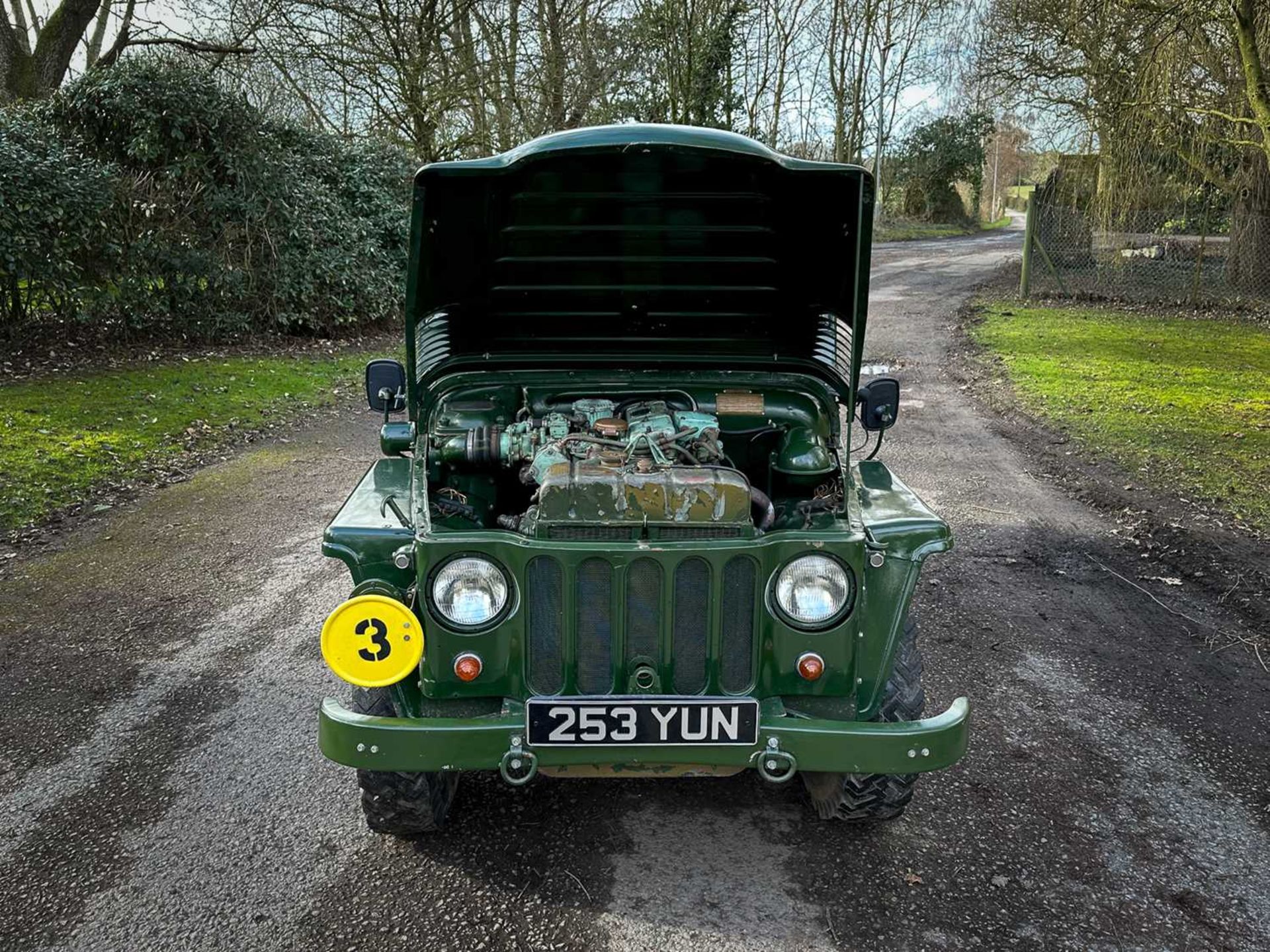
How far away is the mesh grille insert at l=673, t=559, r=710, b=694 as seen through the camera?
2.93m

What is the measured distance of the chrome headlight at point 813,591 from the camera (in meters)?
2.96

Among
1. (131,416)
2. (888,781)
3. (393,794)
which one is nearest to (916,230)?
(131,416)

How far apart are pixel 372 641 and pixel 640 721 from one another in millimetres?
834

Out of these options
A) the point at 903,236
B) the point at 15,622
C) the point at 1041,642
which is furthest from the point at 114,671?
the point at 903,236

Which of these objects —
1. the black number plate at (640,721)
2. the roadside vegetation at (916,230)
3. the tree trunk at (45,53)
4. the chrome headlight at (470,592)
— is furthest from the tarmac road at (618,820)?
the roadside vegetation at (916,230)

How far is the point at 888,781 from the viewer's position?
10.6 feet

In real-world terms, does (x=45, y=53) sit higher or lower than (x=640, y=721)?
higher

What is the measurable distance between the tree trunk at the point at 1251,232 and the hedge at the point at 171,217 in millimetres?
14841

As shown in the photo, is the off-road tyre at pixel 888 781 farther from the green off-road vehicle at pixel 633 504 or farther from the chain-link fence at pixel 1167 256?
the chain-link fence at pixel 1167 256

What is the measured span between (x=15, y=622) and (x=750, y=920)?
14.2 feet

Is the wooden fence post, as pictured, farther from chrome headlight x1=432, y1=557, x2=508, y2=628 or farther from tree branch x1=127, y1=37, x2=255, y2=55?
chrome headlight x1=432, y1=557, x2=508, y2=628

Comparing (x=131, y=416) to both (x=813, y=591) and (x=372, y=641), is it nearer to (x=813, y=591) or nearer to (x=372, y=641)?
(x=372, y=641)

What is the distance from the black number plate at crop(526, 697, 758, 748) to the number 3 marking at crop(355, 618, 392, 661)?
462 mm

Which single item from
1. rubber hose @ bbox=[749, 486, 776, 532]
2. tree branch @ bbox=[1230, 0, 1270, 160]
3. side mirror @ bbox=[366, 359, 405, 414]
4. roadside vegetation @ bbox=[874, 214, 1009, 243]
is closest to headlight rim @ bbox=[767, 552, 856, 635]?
rubber hose @ bbox=[749, 486, 776, 532]
